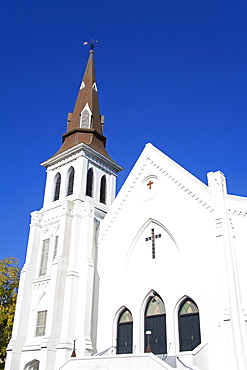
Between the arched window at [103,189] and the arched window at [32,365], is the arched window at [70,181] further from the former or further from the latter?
the arched window at [32,365]

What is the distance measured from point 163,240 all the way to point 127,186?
4.44 m

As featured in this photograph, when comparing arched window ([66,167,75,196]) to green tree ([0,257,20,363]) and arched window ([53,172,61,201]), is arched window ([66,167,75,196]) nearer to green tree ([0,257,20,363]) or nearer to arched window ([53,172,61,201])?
arched window ([53,172,61,201])

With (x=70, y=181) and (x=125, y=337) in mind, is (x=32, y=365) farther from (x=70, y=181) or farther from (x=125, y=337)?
(x=70, y=181)

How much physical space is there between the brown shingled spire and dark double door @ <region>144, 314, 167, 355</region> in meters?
13.4

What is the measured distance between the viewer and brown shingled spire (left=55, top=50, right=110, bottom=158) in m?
28.8

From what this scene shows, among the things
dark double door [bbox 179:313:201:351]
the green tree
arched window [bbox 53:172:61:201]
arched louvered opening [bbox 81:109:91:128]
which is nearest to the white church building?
dark double door [bbox 179:313:201:351]

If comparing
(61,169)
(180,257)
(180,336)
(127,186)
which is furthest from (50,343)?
(61,169)

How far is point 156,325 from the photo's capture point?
18.6 metres

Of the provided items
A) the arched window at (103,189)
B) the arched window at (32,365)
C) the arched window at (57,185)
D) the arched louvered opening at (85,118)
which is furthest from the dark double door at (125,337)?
the arched louvered opening at (85,118)

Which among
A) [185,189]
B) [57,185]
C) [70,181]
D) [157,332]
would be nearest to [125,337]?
[157,332]

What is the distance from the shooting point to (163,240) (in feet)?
66.0

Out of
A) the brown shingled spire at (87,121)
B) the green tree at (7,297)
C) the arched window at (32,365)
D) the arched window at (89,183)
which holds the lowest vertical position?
the arched window at (32,365)

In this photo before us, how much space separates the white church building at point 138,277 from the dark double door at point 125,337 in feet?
0.20

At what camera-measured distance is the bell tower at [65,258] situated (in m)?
Answer: 20.1
